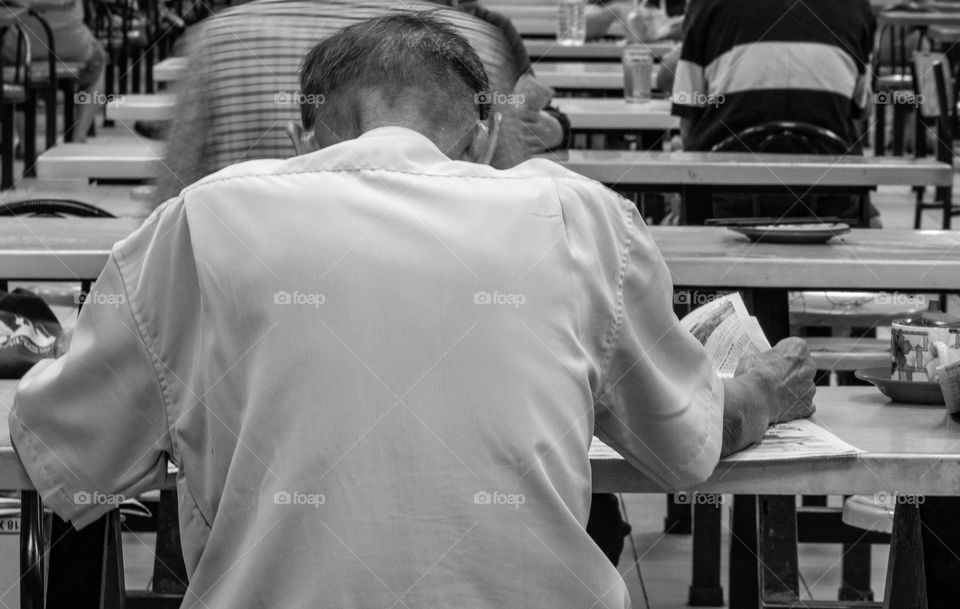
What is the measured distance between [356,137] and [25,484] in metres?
0.45

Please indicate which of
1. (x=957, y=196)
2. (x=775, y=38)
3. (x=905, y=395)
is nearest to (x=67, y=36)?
(x=775, y=38)

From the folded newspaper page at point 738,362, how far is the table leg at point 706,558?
109 centimetres

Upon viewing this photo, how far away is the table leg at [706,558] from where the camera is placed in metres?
2.72

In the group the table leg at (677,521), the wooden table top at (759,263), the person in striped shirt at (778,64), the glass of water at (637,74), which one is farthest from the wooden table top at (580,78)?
the wooden table top at (759,263)

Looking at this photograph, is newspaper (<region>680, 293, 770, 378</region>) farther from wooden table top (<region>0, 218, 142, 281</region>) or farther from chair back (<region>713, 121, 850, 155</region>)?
chair back (<region>713, 121, 850, 155</region>)

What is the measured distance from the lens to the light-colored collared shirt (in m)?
1.14

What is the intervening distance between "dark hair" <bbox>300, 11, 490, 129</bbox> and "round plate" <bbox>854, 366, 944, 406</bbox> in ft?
2.26

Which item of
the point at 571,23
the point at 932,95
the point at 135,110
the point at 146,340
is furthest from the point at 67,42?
the point at 146,340

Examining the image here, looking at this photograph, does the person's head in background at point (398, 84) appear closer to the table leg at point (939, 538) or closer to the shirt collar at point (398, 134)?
the shirt collar at point (398, 134)

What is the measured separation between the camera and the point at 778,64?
4.14 meters

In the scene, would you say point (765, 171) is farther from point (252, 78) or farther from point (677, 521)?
point (252, 78)

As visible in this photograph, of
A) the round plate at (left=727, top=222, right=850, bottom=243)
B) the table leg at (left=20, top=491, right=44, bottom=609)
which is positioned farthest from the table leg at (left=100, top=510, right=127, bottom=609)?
the round plate at (left=727, top=222, right=850, bottom=243)

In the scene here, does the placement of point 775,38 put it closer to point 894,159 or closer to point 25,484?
point 894,159

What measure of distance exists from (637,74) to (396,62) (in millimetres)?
3410
